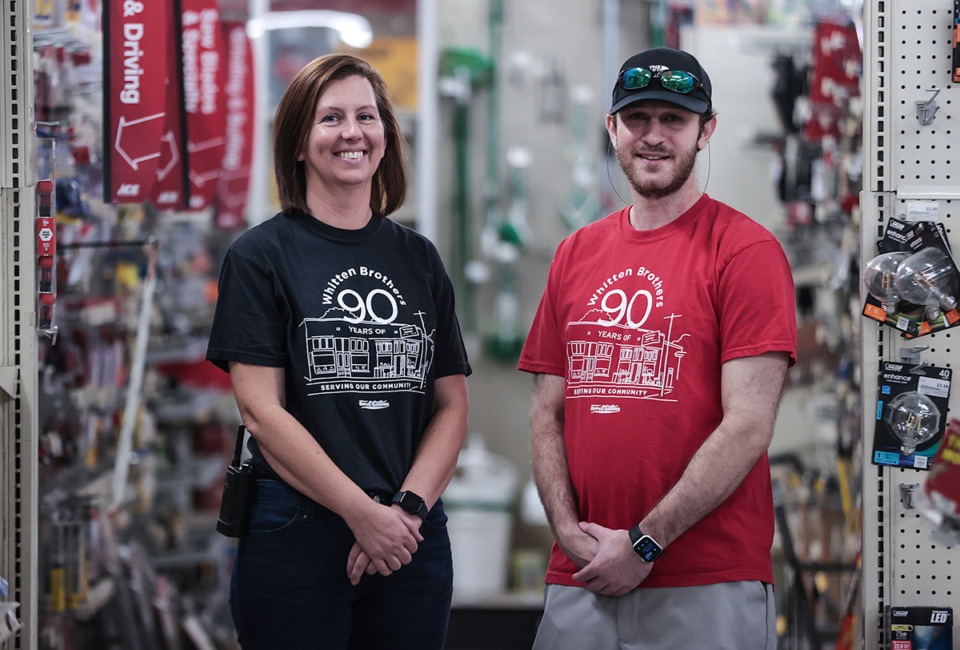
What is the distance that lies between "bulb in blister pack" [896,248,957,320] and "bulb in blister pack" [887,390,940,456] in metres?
0.19

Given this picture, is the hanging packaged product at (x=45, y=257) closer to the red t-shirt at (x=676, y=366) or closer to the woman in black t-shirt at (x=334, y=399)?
the woman in black t-shirt at (x=334, y=399)

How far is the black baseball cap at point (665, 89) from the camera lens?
1.90m

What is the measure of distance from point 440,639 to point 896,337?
110 cm

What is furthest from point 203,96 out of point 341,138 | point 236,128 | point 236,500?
point 236,500

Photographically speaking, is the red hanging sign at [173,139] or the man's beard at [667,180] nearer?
the man's beard at [667,180]

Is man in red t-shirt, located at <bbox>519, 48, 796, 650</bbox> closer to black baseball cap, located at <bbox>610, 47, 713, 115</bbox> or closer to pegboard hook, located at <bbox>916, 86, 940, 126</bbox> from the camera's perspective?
black baseball cap, located at <bbox>610, 47, 713, 115</bbox>

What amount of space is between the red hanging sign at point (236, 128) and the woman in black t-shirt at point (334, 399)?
2.47 metres

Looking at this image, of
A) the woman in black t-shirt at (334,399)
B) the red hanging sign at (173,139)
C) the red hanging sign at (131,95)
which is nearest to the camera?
the woman in black t-shirt at (334,399)

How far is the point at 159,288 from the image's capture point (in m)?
3.99

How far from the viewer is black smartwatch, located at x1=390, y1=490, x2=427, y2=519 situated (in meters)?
1.84

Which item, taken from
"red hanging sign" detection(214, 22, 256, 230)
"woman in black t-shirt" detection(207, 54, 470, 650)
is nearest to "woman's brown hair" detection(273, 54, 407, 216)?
"woman in black t-shirt" detection(207, 54, 470, 650)

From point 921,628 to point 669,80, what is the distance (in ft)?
3.94

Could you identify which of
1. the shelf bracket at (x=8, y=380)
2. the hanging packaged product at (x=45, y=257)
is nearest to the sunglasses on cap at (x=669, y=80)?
the hanging packaged product at (x=45, y=257)

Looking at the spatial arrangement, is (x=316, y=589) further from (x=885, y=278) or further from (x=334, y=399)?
(x=885, y=278)
